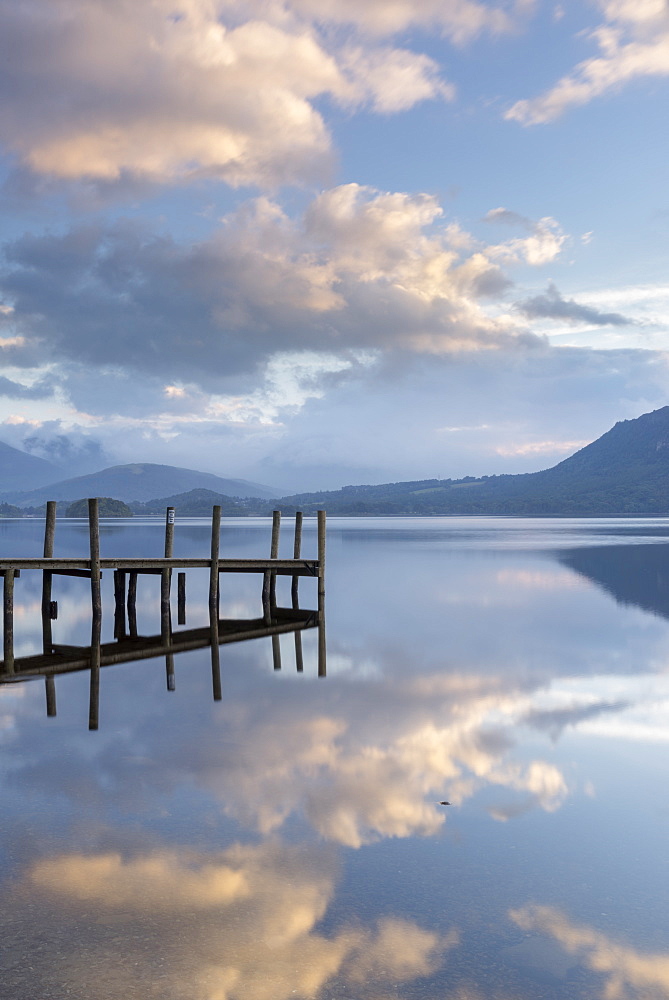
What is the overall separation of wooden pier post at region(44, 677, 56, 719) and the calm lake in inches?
6.9

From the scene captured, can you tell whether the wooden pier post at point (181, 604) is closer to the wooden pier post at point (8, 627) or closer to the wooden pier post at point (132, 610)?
the wooden pier post at point (132, 610)

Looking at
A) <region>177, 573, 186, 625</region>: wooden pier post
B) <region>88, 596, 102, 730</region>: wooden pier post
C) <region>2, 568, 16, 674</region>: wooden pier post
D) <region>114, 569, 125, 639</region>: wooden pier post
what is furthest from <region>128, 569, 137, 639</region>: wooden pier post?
<region>2, 568, 16, 674</region>: wooden pier post

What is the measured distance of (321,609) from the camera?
28562mm

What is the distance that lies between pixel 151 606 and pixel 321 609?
7.75 m

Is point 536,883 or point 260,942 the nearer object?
point 260,942

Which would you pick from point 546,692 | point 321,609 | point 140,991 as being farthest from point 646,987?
point 321,609

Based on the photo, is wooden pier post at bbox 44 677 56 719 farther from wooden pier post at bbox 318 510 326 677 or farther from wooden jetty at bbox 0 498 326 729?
wooden pier post at bbox 318 510 326 677

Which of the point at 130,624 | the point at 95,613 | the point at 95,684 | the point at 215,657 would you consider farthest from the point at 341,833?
the point at 130,624

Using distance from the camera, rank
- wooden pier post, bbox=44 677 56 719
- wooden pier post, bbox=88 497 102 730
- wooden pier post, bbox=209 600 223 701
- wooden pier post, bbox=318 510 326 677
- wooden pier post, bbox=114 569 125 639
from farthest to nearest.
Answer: wooden pier post, bbox=114 569 125 639 < wooden pier post, bbox=318 510 326 677 < wooden pier post, bbox=209 600 223 701 < wooden pier post, bbox=88 497 102 730 < wooden pier post, bbox=44 677 56 719

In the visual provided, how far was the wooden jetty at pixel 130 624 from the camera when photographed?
19.1m

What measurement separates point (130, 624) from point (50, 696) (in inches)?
434

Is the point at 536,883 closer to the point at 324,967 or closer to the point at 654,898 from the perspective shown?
the point at 654,898

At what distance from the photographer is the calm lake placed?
6.26 meters

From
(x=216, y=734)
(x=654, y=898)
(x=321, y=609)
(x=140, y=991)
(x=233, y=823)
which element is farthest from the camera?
(x=321, y=609)
